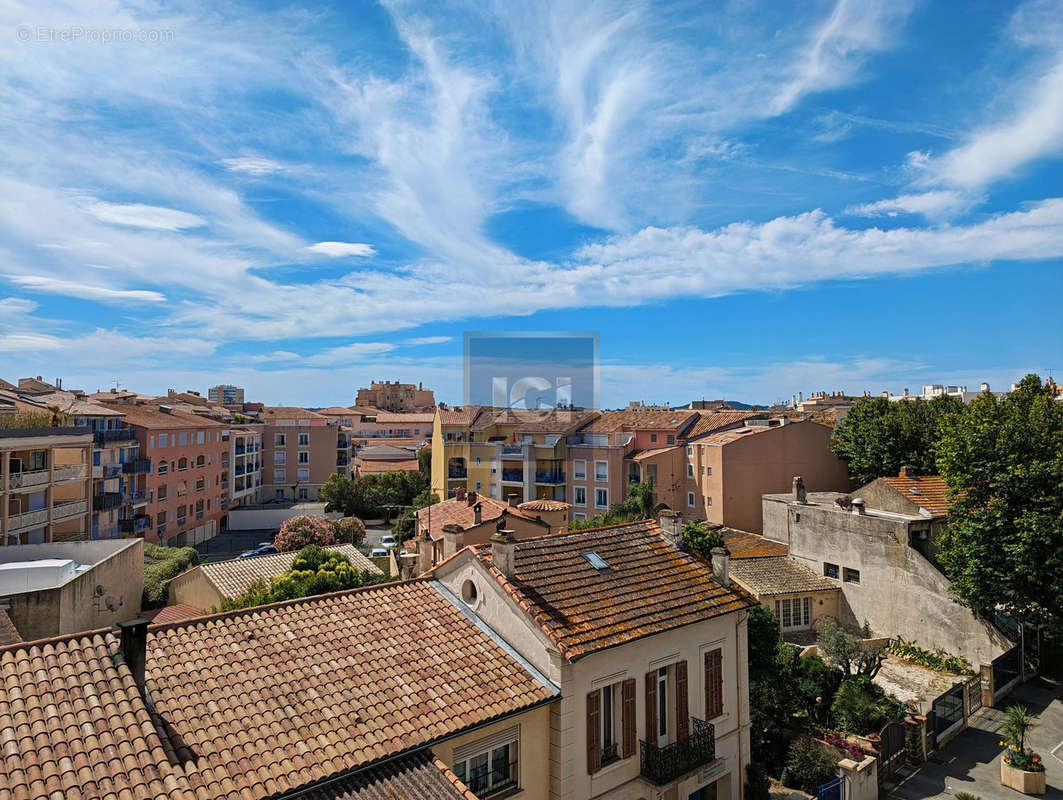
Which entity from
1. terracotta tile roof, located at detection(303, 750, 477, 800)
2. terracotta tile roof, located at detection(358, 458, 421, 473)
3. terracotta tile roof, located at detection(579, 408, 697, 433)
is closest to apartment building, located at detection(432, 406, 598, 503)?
terracotta tile roof, located at detection(579, 408, 697, 433)

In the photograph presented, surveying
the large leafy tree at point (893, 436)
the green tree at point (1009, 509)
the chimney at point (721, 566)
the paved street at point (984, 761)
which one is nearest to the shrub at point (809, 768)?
the paved street at point (984, 761)

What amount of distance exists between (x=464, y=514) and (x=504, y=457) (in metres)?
26.1

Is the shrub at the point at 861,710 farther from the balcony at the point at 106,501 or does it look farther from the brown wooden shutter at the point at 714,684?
the balcony at the point at 106,501

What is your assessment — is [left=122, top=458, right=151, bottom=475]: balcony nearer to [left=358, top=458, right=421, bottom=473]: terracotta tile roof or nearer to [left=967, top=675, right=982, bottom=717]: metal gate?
[left=358, top=458, right=421, bottom=473]: terracotta tile roof

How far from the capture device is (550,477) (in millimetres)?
55781

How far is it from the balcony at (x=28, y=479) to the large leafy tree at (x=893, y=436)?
1923 inches

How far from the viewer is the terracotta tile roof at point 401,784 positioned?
835cm

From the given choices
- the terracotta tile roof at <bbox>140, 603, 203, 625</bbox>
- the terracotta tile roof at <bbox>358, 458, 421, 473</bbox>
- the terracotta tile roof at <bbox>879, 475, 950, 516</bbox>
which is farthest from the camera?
the terracotta tile roof at <bbox>358, 458, 421, 473</bbox>

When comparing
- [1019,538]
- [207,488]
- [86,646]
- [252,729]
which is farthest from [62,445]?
[1019,538]

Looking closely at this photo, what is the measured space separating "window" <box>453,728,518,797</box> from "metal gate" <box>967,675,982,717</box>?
1588 centimetres

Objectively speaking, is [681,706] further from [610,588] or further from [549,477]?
[549,477]

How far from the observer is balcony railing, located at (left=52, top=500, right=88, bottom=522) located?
34062mm

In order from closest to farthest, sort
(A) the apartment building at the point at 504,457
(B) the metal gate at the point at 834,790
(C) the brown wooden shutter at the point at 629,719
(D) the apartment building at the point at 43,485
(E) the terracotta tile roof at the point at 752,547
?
1. (C) the brown wooden shutter at the point at 629,719
2. (B) the metal gate at the point at 834,790
3. (D) the apartment building at the point at 43,485
4. (E) the terracotta tile roof at the point at 752,547
5. (A) the apartment building at the point at 504,457

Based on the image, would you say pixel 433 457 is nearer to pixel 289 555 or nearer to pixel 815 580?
pixel 289 555
